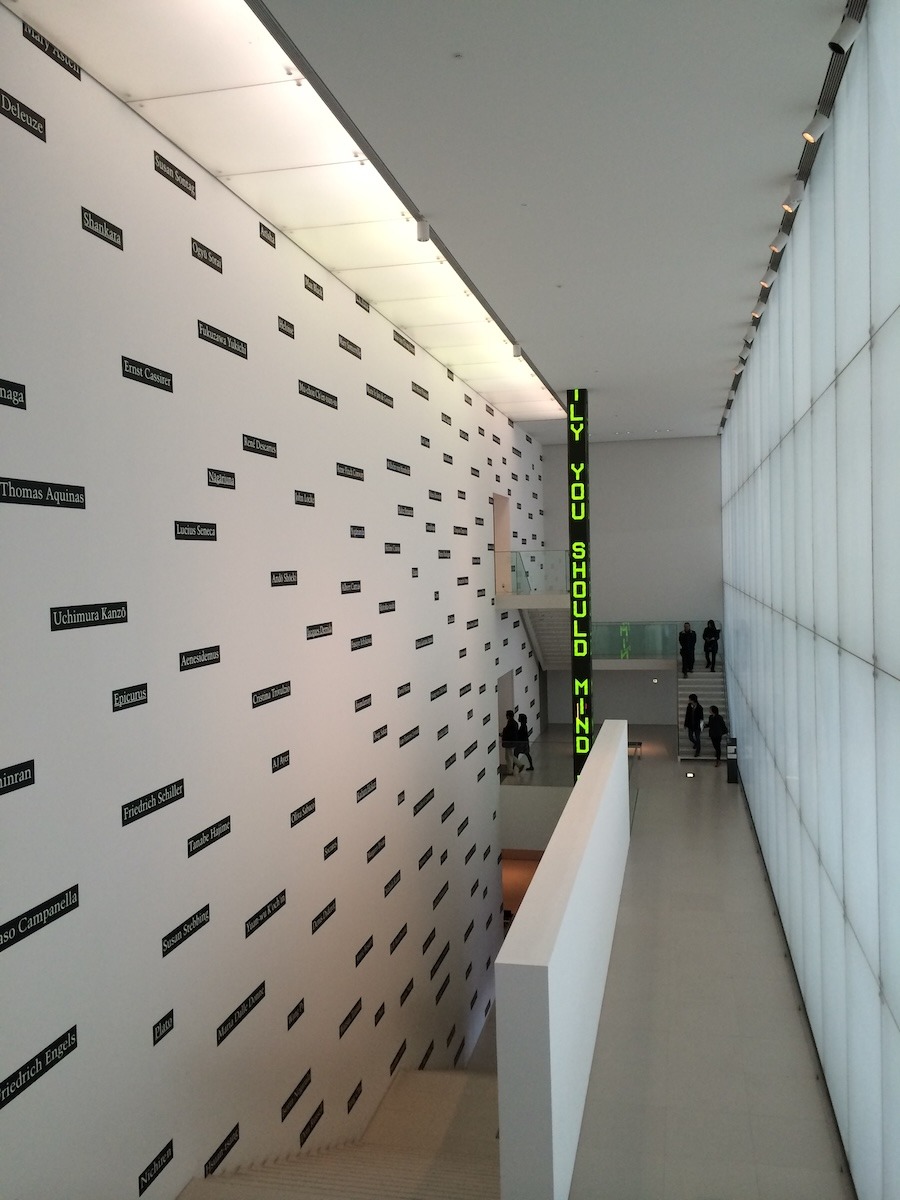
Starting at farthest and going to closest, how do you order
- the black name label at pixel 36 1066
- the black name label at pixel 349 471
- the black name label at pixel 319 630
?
1. the black name label at pixel 349 471
2. the black name label at pixel 319 630
3. the black name label at pixel 36 1066

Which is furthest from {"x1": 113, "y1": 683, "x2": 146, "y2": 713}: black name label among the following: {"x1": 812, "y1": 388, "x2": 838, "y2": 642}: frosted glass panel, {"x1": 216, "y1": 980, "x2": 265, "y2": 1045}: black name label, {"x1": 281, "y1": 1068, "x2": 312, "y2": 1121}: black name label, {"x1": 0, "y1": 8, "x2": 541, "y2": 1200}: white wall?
{"x1": 812, "y1": 388, "x2": 838, "y2": 642}: frosted glass panel

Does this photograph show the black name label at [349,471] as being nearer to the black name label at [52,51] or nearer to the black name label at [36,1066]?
the black name label at [52,51]

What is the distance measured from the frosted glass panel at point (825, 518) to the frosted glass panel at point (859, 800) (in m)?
0.52

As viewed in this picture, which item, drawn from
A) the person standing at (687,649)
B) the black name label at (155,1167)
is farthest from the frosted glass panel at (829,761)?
the person standing at (687,649)

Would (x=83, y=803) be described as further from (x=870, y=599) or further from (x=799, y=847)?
(x=799, y=847)

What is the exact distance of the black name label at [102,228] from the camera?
5.51 metres

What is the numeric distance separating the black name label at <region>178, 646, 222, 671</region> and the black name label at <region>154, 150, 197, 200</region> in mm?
3424

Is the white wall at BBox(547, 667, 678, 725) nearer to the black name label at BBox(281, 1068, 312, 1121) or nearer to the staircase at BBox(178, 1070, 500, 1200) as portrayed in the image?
the staircase at BBox(178, 1070, 500, 1200)

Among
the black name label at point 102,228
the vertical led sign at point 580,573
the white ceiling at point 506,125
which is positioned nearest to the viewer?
the white ceiling at point 506,125

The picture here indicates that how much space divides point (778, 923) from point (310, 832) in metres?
5.08

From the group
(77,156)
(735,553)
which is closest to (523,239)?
(77,156)

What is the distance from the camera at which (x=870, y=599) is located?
4.79 m

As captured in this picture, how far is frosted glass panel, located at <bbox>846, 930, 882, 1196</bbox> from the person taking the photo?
4891 millimetres

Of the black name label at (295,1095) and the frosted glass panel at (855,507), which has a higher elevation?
the frosted glass panel at (855,507)
